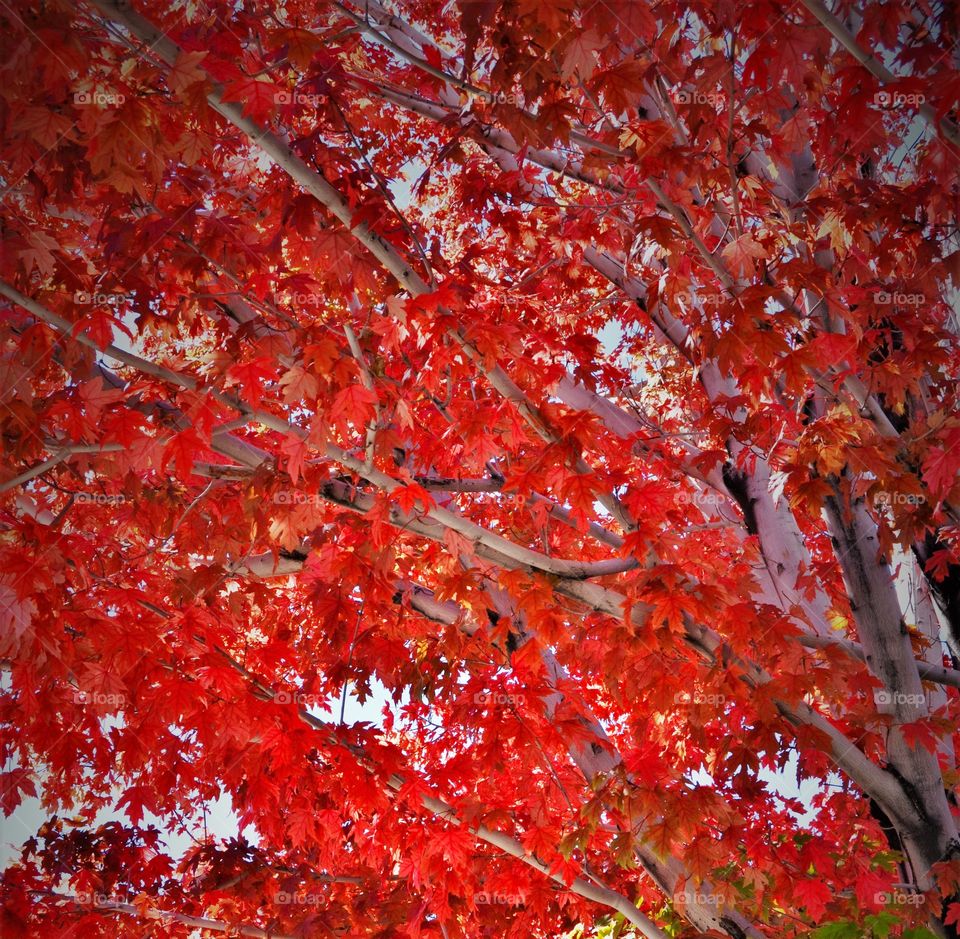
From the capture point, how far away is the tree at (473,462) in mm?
2805

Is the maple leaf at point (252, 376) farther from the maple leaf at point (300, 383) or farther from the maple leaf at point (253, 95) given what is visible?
the maple leaf at point (253, 95)

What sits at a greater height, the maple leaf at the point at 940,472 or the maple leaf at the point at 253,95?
the maple leaf at the point at 253,95

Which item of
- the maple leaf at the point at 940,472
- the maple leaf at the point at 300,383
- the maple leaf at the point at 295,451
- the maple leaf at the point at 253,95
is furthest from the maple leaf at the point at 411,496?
the maple leaf at the point at 940,472

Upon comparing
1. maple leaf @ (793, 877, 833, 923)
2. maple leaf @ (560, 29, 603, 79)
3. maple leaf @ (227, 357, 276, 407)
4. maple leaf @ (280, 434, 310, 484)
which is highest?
maple leaf @ (560, 29, 603, 79)

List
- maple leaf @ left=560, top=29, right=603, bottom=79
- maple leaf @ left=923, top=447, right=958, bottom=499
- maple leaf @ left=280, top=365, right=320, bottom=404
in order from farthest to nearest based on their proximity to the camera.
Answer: maple leaf @ left=923, top=447, right=958, bottom=499 < maple leaf @ left=280, top=365, right=320, bottom=404 < maple leaf @ left=560, top=29, right=603, bottom=79

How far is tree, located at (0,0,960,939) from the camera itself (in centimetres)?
280

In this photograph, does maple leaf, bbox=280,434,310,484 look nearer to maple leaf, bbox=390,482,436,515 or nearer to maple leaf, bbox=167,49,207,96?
maple leaf, bbox=390,482,436,515

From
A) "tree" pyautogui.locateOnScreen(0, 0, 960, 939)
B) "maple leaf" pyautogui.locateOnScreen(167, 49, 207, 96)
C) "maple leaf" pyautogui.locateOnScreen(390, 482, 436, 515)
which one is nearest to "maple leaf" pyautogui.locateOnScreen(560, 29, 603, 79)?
"tree" pyautogui.locateOnScreen(0, 0, 960, 939)

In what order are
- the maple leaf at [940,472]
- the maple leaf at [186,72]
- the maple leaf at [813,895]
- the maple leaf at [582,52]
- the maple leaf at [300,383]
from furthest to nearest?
1. the maple leaf at [813,895]
2. the maple leaf at [940,472]
3. the maple leaf at [300,383]
4. the maple leaf at [582,52]
5. the maple leaf at [186,72]

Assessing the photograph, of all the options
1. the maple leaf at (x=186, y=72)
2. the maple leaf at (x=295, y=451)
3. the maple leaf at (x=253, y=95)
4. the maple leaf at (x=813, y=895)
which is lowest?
the maple leaf at (x=813, y=895)

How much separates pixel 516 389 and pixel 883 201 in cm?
157

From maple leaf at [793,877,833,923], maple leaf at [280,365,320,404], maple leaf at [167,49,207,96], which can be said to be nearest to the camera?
maple leaf at [167,49,207,96]

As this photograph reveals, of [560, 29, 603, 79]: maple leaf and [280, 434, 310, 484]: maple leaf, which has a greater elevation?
[560, 29, 603, 79]: maple leaf

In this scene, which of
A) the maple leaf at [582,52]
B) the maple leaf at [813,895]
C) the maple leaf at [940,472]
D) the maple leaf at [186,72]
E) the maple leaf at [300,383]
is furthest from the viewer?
the maple leaf at [813,895]
